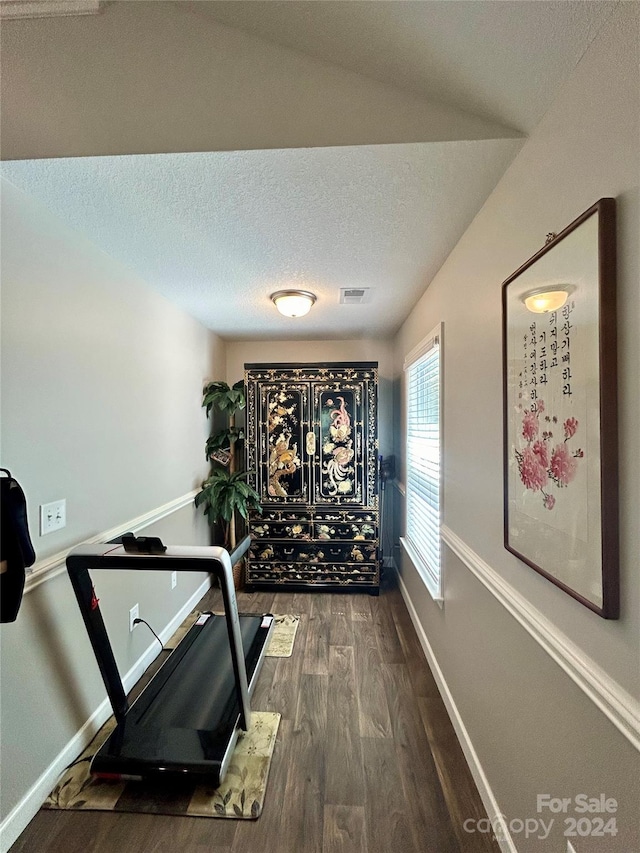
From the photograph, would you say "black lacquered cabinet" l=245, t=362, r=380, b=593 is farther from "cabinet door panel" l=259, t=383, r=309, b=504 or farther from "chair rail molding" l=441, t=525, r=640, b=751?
"chair rail molding" l=441, t=525, r=640, b=751

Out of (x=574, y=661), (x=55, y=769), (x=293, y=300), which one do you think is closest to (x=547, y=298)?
(x=574, y=661)

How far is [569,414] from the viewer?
961 millimetres

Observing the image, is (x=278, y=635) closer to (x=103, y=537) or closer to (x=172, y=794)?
(x=172, y=794)

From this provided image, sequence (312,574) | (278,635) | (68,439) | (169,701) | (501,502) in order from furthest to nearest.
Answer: (312,574)
(278,635)
(169,701)
(68,439)
(501,502)

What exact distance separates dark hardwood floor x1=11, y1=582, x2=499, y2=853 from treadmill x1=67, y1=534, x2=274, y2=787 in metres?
0.15

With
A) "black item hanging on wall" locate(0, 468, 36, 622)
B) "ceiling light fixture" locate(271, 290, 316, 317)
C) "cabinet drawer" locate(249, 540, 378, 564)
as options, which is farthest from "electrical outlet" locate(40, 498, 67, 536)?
"cabinet drawer" locate(249, 540, 378, 564)

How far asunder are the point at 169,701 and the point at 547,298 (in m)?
2.54

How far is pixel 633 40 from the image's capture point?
78cm

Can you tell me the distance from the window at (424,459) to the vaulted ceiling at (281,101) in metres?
1.02

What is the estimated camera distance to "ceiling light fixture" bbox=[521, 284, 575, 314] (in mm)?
975

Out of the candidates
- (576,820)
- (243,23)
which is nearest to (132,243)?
(243,23)

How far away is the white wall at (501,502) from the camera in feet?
2.59

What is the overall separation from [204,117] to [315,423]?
2.50 meters

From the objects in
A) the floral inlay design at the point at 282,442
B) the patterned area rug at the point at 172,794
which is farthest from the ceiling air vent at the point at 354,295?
the patterned area rug at the point at 172,794
